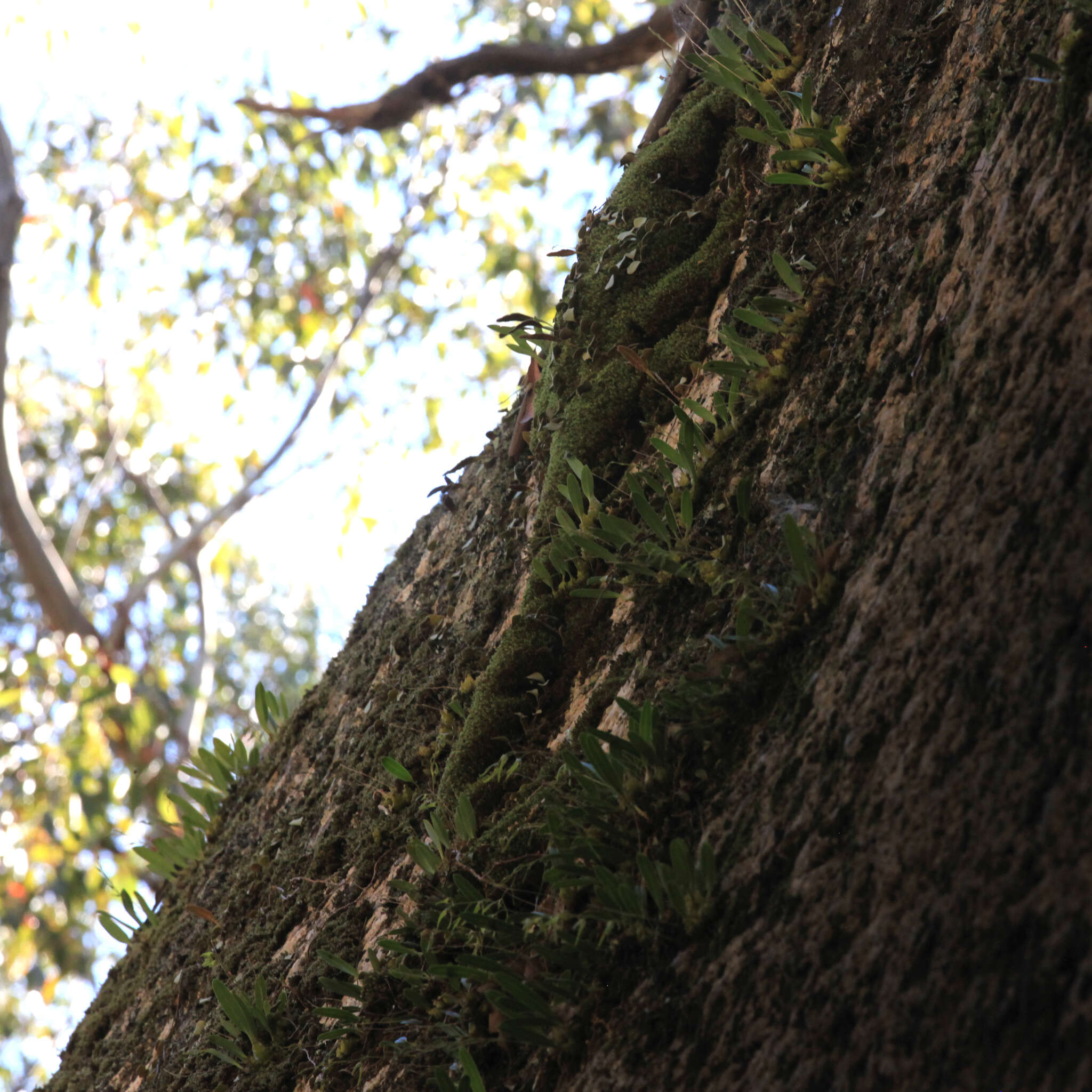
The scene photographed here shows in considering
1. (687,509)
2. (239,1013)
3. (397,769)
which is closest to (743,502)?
(687,509)

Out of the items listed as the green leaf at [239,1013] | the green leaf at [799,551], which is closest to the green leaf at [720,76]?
the green leaf at [799,551]

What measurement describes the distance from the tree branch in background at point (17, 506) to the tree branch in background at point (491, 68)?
8.30 ft

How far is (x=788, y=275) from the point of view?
1.77 m

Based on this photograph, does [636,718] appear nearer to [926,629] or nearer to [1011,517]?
[926,629]

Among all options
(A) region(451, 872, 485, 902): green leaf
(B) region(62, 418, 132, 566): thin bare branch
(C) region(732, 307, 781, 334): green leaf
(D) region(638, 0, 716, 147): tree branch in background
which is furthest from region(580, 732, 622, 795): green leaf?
(B) region(62, 418, 132, 566): thin bare branch

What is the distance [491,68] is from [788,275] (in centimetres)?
323

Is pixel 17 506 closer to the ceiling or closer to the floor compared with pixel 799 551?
closer to the ceiling

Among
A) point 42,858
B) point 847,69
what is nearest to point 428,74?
point 847,69

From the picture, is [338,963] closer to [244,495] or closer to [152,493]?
[244,495]

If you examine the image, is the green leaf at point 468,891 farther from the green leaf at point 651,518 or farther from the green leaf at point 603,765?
the green leaf at point 651,518

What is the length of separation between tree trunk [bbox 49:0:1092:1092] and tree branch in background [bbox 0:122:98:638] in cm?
496

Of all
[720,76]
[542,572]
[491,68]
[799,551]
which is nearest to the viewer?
[799,551]

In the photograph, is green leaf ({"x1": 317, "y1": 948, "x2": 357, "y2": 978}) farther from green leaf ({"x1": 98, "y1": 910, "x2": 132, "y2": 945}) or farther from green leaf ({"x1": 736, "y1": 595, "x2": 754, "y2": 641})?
green leaf ({"x1": 98, "y1": 910, "x2": 132, "y2": 945})

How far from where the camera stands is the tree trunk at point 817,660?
98 centimetres
